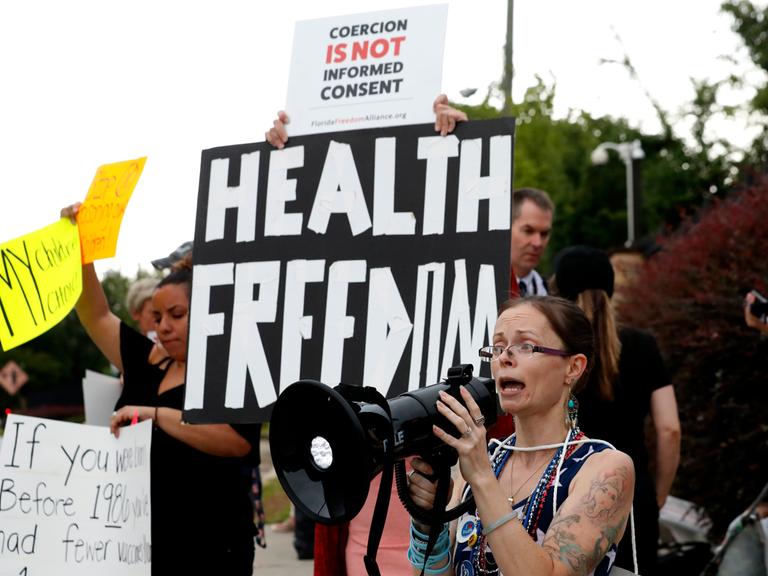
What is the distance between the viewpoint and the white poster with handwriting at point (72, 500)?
3.46 metres

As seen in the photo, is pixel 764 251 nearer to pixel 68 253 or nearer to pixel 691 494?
pixel 691 494

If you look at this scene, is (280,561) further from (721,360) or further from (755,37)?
(755,37)

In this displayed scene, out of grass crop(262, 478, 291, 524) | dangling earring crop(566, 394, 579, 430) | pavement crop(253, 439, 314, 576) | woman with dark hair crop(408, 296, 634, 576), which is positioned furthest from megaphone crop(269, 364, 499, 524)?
grass crop(262, 478, 291, 524)

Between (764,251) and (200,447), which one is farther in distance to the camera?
(764,251)

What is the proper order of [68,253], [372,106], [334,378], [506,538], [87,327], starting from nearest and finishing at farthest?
[506,538] < [334,378] < [372,106] < [68,253] < [87,327]

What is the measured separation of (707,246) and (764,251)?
580 millimetres

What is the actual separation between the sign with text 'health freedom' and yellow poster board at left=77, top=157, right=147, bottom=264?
0.64 metres

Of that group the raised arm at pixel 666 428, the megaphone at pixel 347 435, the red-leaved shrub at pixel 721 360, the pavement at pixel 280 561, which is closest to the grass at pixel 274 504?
the pavement at pixel 280 561

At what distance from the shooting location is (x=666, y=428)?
393 centimetres

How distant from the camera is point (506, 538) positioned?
2.14m

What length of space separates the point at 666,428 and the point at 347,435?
2088 millimetres

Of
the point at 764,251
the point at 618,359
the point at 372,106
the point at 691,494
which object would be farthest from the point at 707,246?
the point at 372,106

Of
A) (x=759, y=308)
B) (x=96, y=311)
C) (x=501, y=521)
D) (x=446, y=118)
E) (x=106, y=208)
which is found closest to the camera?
(x=501, y=521)

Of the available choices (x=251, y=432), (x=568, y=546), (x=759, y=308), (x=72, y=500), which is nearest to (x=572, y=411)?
(x=568, y=546)
